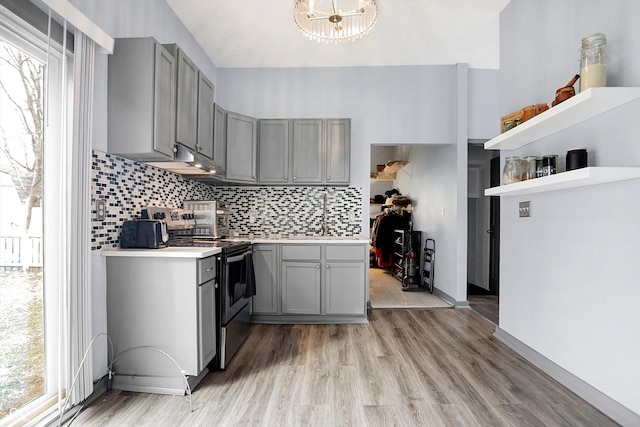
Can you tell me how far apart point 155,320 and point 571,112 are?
283 cm

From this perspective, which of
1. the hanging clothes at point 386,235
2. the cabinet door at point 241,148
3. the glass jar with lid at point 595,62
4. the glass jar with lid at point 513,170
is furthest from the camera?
the hanging clothes at point 386,235

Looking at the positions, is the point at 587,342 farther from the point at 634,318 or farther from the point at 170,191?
the point at 170,191

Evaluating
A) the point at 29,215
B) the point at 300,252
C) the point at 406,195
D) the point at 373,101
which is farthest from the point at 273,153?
the point at 406,195

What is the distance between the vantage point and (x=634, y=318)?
1.73 m

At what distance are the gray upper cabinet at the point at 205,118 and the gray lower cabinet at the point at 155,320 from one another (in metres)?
1.16

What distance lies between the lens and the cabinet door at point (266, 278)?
3.49 meters

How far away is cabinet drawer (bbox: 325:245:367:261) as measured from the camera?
3.49 m

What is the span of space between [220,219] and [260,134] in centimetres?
113

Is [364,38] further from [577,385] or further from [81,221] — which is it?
[577,385]

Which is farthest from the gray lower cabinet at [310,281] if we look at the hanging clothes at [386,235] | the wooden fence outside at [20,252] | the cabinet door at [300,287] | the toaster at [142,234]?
the hanging clothes at [386,235]

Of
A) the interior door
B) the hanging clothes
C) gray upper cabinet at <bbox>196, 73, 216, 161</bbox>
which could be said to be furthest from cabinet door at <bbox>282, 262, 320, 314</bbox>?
the hanging clothes

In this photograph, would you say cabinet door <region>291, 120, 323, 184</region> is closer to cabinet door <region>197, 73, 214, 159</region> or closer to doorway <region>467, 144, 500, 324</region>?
cabinet door <region>197, 73, 214, 159</region>

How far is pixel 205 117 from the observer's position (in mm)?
3002

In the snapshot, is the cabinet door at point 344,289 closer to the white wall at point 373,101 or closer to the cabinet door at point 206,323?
the white wall at point 373,101
